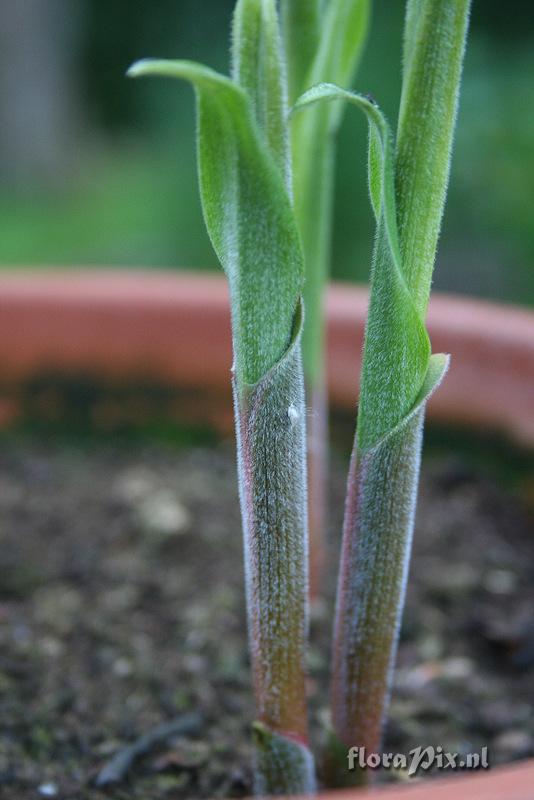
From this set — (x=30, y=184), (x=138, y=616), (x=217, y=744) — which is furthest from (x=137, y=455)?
(x=30, y=184)

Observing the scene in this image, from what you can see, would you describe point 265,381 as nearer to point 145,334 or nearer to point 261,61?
point 261,61

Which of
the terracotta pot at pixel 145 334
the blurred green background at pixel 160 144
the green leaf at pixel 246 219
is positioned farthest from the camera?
the blurred green background at pixel 160 144

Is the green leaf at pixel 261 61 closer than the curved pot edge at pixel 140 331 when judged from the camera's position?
Yes

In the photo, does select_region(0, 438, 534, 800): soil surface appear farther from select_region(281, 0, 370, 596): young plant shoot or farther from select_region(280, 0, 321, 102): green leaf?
select_region(280, 0, 321, 102): green leaf

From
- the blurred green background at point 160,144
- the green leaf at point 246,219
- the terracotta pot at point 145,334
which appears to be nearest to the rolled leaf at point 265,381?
the green leaf at point 246,219

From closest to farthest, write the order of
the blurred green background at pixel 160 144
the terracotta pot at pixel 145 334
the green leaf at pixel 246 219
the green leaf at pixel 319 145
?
the green leaf at pixel 246 219
the green leaf at pixel 319 145
the terracotta pot at pixel 145 334
the blurred green background at pixel 160 144

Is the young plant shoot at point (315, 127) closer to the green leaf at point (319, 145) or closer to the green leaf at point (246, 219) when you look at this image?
the green leaf at point (319, 145)

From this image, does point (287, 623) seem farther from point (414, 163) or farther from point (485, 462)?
point (485, 462)
